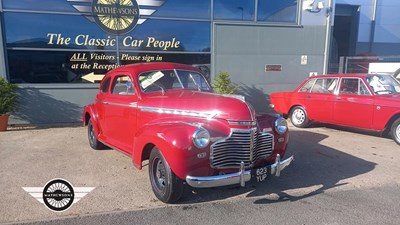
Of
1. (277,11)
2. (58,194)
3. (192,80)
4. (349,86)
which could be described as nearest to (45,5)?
(192,80)

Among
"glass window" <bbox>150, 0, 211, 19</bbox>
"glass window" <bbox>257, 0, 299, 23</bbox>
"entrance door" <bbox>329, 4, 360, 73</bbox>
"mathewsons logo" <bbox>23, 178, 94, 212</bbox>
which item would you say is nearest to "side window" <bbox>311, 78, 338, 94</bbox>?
"glass window" <bbox>257, 0, 299, 23</bbox>

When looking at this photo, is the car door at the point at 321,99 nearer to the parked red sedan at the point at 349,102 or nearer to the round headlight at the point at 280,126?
the parked red sedan at the point at 349,102

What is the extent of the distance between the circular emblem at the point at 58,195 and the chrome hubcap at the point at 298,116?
21.8 ft

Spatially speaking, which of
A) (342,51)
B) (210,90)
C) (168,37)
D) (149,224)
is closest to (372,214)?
(149,224)

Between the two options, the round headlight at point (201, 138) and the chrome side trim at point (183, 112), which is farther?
the chrome side trim at point (183, 112)

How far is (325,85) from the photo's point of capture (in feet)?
29.0

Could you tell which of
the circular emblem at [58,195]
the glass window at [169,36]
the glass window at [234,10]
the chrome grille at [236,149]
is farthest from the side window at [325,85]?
the circular emblem at [58,195]

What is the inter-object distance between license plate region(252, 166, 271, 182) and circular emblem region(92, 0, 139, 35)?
7165mm

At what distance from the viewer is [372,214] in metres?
3.90

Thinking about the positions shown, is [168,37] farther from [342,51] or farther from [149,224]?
[342,51]

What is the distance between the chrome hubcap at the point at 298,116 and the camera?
365 inches

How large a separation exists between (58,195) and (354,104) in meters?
6.80

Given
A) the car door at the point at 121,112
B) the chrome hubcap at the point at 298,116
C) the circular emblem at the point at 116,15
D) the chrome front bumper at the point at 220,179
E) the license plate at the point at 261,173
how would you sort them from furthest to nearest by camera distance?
1. the circular emblem at the point at 116,15
2. the chrome hubcap at the point at 298,116
3. the car door at the point at 121,112
4. the license plate at the point at 261,173
5. the chrome front bumper at the point at 220,179

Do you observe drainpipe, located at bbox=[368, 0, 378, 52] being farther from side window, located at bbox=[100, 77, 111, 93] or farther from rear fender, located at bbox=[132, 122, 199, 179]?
rear fender, located at bbox=[132, 122, 199, 179]
